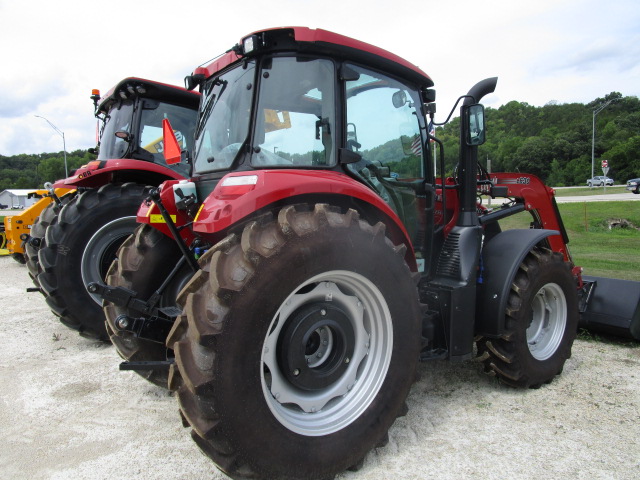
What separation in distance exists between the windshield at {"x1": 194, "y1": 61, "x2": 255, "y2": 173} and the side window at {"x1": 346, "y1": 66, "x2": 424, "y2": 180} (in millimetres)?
657

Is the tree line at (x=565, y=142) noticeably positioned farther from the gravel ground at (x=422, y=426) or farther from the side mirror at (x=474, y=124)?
the gravel ground at (x=422, y=426)

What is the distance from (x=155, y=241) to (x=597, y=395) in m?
3.34

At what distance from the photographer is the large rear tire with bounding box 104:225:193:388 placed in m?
3.08

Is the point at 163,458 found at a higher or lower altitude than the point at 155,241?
lower

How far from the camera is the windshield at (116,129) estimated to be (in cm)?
586

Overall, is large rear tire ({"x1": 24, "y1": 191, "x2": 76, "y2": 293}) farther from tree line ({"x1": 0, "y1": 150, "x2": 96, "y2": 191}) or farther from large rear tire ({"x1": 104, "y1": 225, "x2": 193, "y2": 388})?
tree line ({"x1": 0, "y1": 150, "x2": 96, "y2": 191})

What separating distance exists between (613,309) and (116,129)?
240 inches

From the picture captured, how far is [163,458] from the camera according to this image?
248cm

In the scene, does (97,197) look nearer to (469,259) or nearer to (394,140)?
(394,140)

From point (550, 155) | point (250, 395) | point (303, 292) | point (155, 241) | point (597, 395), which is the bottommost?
point (597, 395)

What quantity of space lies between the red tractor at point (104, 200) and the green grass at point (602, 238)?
6.57 metres

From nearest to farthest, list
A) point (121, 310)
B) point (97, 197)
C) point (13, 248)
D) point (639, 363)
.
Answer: point (121, 310) < point (639, 363) < point (97, 197) < point (13, 248)

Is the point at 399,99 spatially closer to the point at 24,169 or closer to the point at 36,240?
the point at 36,240

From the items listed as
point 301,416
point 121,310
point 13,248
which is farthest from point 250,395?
point 13,248
